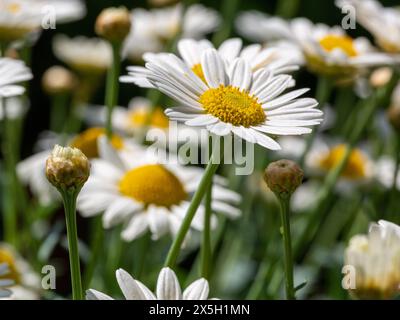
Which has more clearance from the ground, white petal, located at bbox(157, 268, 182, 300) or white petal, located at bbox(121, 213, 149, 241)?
white petal, located at bbox(121, 213, 149, 241)

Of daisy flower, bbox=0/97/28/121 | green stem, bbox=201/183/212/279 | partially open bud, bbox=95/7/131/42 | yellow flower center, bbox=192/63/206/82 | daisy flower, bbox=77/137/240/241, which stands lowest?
green stem, bbox=201/183/212/279

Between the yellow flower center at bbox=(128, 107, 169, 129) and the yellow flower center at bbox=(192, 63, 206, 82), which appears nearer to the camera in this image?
the yellow flower center at bbox=(192, 63, 206, 82)

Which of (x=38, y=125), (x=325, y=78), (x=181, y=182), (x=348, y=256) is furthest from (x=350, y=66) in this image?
A: (x=38, y=125)

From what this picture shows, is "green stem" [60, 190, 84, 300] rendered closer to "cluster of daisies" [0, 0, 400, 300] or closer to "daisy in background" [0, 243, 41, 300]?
"cluster of daisies" [0, 0, 400, 300]

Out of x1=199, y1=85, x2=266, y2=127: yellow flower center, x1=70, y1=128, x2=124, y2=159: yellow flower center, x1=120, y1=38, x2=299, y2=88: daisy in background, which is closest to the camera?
x1=199, y1=85, x2=266, y2=127: yellow flower center

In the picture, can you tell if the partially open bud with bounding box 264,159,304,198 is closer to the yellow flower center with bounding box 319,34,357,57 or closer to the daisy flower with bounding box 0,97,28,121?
the yellow flower center with bounding box 319,34,357,57

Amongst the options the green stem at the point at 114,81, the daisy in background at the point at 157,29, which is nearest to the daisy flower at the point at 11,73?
the green stem at the point at 114,81

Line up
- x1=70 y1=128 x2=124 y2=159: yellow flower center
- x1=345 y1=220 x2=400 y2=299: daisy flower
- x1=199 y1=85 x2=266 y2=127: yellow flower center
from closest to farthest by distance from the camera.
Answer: x1=345 y1=220 x2=400 y2=299: daisy flower < x1=199 y1=85 x2=266 y2=127: yellow flower center < x1=70 y1=128 x2=124 y2=159: yellow flower center

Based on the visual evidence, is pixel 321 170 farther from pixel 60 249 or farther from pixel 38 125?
pixel 38 125

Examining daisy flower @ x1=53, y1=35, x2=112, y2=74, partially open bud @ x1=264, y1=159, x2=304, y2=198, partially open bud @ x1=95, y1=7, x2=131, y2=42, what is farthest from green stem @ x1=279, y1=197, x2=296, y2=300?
daisy flower @ x1=53, y1=35, x2=112, y2=74

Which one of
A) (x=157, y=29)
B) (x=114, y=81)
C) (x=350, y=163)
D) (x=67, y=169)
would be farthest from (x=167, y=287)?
(x=157, y=29)
